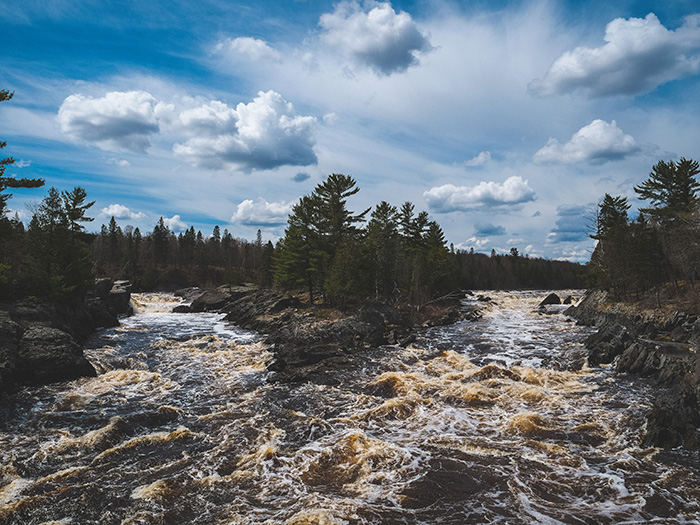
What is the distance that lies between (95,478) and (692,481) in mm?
16718

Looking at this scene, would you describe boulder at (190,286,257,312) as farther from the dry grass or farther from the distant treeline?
the dry grass

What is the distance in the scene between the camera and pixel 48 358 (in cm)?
1991

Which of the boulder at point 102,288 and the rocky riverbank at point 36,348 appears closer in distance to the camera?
the rocky riverbank at point 36,348

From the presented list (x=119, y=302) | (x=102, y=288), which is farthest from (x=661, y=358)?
(x=119, y=302)

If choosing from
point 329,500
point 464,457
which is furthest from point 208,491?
point 464,457

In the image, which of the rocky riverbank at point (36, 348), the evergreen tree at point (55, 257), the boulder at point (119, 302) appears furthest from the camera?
the boulder at point (119, 302)

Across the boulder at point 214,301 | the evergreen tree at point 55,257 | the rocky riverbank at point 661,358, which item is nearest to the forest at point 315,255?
the evergreen tree at point 55,257

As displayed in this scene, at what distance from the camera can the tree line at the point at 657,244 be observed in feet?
122

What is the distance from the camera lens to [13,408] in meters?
15.9

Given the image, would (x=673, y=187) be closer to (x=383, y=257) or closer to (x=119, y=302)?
(x=383, y=257)

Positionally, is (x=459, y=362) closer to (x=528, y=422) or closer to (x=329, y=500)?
(x=528, y=422)

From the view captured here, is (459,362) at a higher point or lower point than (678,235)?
lower

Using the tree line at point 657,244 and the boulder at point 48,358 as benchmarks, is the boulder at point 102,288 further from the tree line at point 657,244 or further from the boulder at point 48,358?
the tree line at point 657,244

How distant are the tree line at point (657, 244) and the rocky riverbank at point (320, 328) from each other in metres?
17.1
